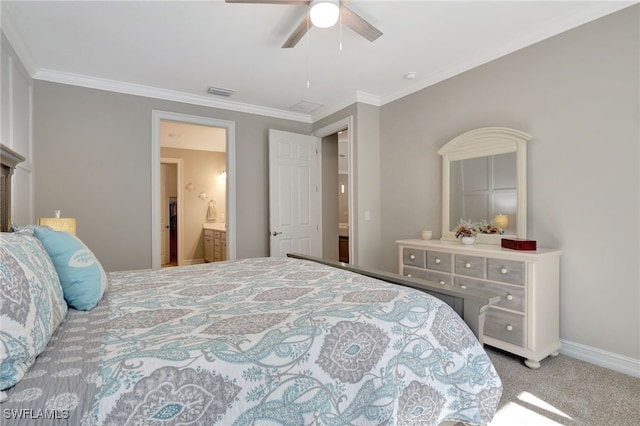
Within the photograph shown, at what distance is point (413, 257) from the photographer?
3154 mm

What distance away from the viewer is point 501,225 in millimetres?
2875

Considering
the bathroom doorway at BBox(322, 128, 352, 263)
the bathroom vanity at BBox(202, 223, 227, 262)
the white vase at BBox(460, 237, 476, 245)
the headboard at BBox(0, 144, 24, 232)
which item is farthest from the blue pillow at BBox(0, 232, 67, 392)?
the bathroom vanity at BBox(202, 223, 227, 262)

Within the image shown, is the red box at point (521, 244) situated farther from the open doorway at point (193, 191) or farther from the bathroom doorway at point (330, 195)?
the open doorway at point (193, 191)

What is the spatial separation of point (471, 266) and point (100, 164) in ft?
12.6

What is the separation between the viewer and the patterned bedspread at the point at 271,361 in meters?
0.81

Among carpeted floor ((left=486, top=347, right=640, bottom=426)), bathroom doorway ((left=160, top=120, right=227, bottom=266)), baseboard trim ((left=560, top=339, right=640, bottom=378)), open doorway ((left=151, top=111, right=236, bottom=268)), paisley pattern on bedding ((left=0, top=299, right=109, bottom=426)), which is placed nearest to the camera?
paisley pattern on bedding ((left=0, top=299, right=109, bottom=426))

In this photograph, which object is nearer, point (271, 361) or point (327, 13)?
point (271, 361)

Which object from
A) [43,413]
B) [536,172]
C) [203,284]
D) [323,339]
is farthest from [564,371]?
[43,413]

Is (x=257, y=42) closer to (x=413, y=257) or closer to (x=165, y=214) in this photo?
(x=413, y=257)

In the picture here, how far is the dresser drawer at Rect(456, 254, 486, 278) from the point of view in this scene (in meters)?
2.60

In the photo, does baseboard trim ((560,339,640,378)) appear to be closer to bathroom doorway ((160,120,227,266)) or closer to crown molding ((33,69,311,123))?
crown molding ((33,69,311,123))

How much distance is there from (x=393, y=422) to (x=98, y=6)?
117 inches

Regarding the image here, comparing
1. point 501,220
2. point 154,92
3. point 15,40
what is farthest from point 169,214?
point 501,220

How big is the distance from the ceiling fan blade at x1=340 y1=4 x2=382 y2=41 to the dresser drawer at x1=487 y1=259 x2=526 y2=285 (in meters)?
1.90
